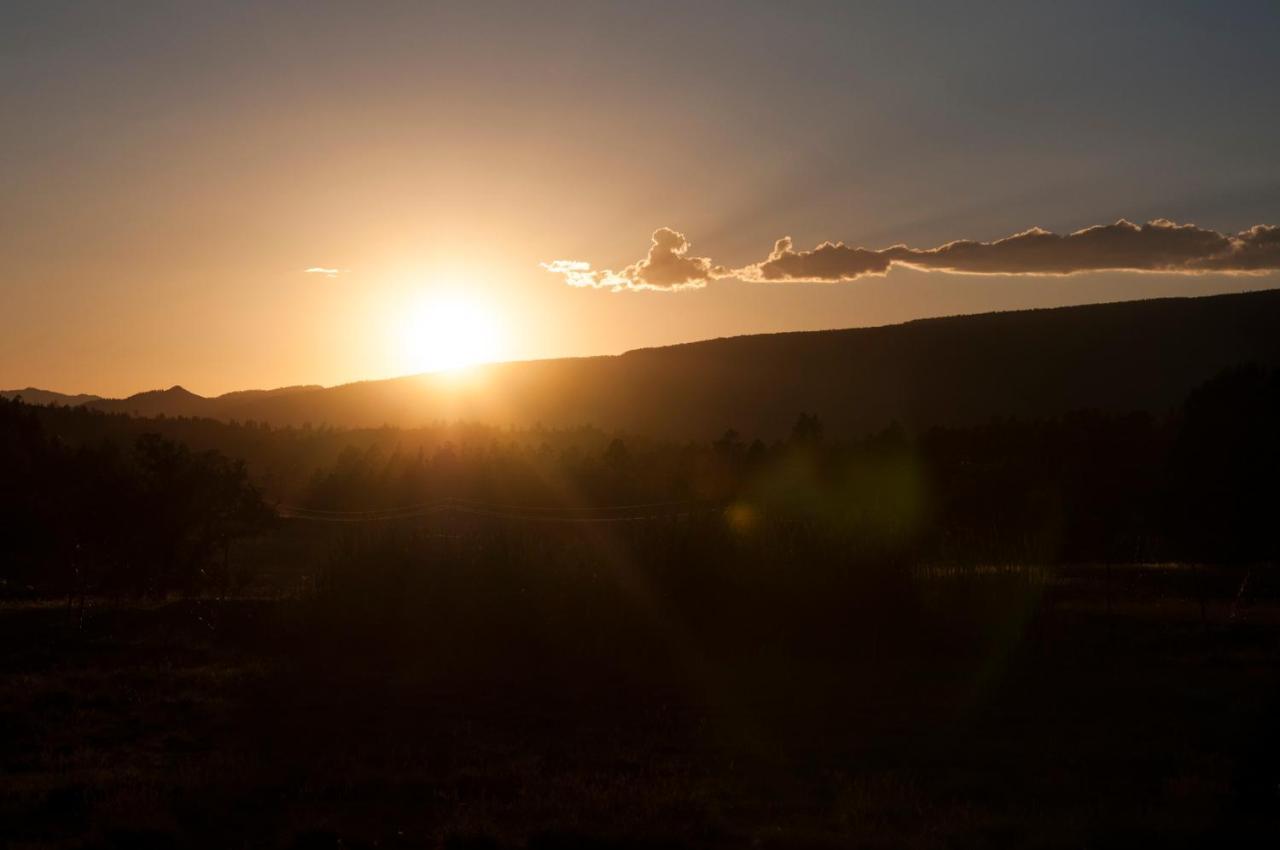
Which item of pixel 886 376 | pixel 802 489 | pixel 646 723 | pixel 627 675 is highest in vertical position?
pixel 886 376

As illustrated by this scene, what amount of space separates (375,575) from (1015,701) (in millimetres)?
9016

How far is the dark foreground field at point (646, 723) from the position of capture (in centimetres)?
769

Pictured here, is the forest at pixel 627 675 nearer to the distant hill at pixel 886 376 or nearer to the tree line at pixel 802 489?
the tree line at pixel 802 489

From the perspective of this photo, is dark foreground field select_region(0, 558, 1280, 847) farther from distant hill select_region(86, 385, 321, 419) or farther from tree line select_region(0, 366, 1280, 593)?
distant hill select_region(86, 385, 321, 419)

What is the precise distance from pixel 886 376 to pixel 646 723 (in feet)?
277

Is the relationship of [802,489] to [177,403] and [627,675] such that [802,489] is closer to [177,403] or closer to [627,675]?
[627,675]

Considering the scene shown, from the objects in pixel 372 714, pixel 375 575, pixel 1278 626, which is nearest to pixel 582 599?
pixel 375 575

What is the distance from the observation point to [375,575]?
16.1 metres

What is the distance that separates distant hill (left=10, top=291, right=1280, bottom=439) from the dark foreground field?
6548 cm

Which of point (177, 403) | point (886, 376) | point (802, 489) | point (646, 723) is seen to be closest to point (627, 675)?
point (646, 723)

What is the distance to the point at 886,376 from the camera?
9256 cm

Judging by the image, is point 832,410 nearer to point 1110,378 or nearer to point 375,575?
point 1110,378

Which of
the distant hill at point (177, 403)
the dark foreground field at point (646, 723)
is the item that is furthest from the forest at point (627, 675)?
the distant hill at point (177, 403)

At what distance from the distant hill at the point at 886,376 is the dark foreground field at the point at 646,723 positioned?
215 feet
